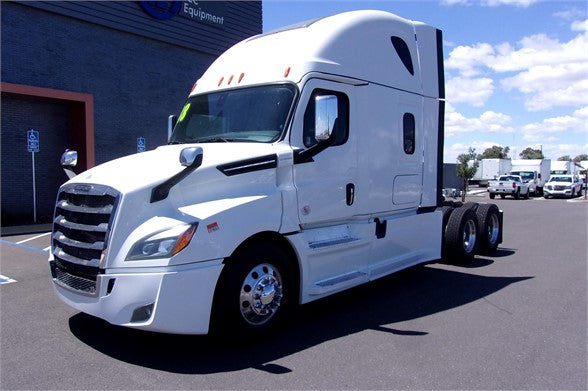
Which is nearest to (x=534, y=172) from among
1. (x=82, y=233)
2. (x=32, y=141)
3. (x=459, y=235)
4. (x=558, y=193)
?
(x=558, y=193)

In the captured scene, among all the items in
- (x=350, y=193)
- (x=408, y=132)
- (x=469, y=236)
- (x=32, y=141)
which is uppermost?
(x=32, y=141)

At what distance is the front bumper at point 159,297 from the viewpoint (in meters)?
4.08

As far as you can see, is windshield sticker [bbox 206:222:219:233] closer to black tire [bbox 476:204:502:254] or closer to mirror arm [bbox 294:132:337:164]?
mirror arm [bbox 294:132:337:164]

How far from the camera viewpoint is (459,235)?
8.62 m

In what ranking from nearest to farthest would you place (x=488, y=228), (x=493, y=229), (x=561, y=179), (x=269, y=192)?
(x=269, y=192) < (x=488, y=228) < (x=493, y=229) < (x=561, y=179)

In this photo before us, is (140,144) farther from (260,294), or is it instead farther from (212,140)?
→ (260,294)

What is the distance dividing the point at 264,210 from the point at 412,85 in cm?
367

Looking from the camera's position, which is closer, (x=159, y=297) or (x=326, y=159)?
(x=159, y=297)

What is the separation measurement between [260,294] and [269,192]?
3.32 ft

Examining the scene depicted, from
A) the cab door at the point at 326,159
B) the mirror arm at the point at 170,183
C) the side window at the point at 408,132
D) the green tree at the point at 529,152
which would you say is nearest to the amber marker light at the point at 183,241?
the mirror arm at the point at 170,183

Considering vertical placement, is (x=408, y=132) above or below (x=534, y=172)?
above

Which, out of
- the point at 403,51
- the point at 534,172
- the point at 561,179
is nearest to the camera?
the point at 403,51

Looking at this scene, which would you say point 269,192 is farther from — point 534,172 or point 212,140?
point 534,172

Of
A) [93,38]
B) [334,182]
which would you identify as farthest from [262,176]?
[93,38]
